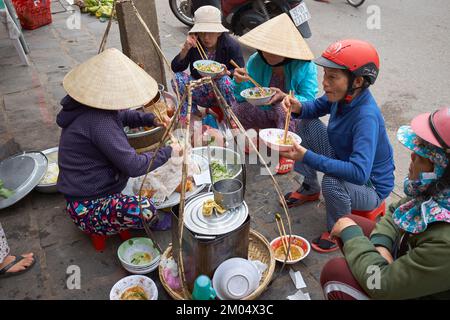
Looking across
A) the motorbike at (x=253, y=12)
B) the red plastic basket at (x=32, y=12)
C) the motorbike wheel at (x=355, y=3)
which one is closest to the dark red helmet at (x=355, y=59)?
the motorbike at (x=253, y=12)

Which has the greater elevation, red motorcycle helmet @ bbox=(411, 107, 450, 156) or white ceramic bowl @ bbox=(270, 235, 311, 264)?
red motorcycle helmet @ bbox=(411, 107, 450, 156)

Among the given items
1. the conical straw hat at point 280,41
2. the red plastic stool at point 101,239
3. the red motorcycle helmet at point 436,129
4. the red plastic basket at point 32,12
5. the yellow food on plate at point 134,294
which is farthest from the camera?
the red plastic basket at point 32,12

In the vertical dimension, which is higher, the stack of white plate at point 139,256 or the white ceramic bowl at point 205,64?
the white ceramic bowl at point 205,64

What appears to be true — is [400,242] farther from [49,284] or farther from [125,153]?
[49,284]

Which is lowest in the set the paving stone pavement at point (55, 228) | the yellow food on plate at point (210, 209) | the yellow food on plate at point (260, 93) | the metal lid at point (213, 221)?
the paving stone pavement at point (55, 228)

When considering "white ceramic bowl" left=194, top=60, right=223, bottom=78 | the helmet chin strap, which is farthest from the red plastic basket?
the helmet chin strap

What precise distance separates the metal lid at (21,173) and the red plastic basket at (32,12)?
4307 millimetres

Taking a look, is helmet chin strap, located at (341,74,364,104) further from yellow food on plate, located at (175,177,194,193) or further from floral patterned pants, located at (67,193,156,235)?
floral patterned pants, located at (67,193,156,235)

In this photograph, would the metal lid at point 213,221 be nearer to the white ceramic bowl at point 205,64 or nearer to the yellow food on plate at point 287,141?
the yellow food on plate at point 287,141

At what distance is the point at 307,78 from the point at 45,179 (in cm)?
217

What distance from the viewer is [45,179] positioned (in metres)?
2.89

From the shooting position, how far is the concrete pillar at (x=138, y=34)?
3062 mm

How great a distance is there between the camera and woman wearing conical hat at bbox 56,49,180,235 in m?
2.10

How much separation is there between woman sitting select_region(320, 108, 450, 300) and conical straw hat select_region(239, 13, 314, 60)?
1.32 metres
